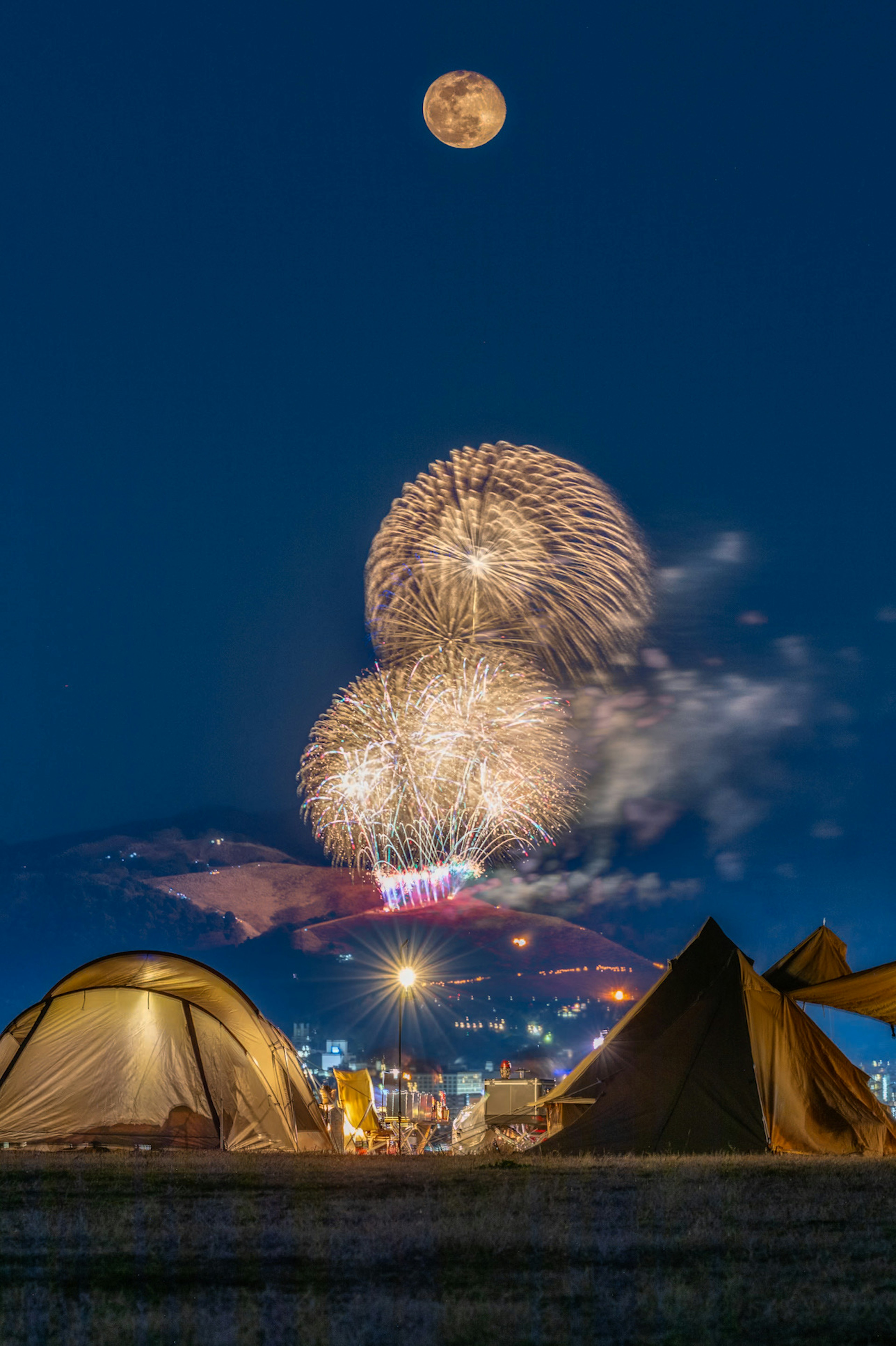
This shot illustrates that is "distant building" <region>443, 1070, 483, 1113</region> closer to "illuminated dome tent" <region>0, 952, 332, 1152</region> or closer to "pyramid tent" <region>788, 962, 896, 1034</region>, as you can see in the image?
"illuminated dome tent" <region>0, 952, 332, 1152</region>

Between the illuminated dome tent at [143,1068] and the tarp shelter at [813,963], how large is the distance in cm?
893

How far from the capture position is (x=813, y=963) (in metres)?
22.3

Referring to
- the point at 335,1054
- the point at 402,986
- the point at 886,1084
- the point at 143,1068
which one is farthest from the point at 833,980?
the point at 335,1054

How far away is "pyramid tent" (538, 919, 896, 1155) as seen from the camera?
18312 mm

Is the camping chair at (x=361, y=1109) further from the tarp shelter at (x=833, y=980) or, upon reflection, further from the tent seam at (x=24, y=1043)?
the tarp shelter at (x=833, y=980)

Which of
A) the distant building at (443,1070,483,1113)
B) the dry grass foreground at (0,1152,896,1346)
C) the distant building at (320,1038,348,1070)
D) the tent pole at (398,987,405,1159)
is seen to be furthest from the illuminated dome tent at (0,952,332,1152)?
the distant building at (320,1038,348,1070)

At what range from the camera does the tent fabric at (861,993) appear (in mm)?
19547

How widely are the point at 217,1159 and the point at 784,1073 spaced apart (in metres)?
8.40

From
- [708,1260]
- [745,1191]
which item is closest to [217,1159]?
[745,1191]

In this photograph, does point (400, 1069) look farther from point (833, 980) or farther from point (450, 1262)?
point (450, 1262)

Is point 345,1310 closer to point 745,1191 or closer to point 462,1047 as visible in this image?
point 745,1191

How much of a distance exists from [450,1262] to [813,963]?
16.0 m

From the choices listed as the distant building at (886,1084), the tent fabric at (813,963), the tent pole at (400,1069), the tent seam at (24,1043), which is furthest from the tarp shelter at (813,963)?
the distant building at (886,1084)

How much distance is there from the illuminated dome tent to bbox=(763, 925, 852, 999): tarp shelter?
893 cm
